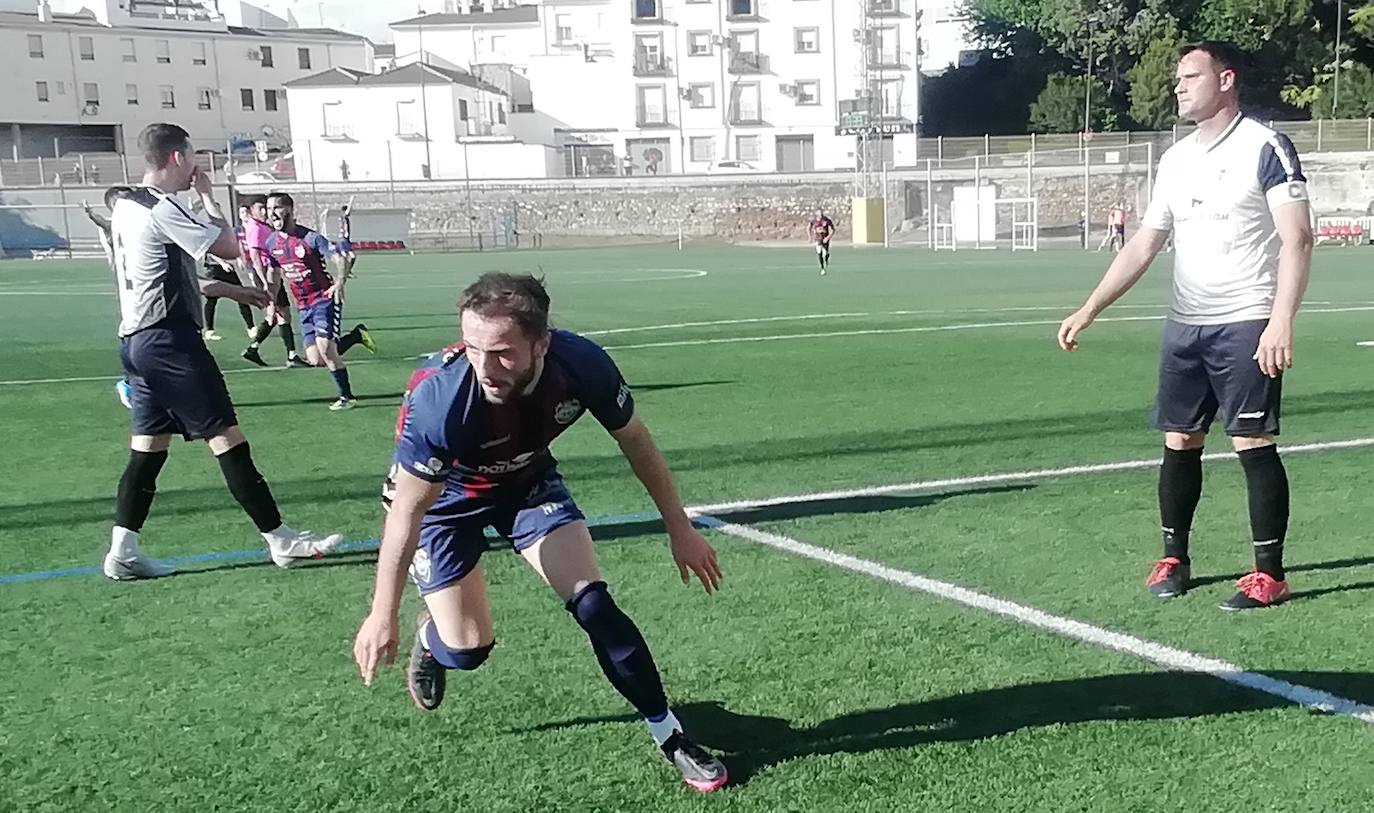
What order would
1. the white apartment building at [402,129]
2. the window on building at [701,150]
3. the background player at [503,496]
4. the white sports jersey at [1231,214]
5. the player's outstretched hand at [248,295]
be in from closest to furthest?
the background player at [503,496], the white sports jersey at [1231,214], the player's outstretched hand at [248,295], the white apartment building at [402,129], the window on building at [701,150]

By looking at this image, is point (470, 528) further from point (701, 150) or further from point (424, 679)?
point (701, 150)

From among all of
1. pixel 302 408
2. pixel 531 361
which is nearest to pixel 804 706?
pixel 531 361

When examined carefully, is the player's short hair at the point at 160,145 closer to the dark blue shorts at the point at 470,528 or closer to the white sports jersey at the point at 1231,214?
the dark blue shorts at the point at 470,528

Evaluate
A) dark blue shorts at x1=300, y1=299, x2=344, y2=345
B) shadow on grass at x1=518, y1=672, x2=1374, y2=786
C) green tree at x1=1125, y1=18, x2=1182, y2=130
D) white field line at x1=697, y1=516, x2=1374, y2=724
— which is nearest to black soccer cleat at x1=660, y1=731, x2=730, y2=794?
shadow on grass at x1=518, y1=672, x2=1374, y2=786

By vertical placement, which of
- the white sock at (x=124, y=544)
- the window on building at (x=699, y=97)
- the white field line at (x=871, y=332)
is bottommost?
the white field line at (x=871, y=332)

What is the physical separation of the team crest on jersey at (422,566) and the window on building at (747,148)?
7433 cm

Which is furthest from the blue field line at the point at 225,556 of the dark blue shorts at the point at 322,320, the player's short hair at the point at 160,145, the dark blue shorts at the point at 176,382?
the dark blue shorts at the point at 322,320

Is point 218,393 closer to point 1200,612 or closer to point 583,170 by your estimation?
point 1200,612

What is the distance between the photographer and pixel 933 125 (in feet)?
268

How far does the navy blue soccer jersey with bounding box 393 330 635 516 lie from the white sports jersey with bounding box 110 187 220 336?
114 inches

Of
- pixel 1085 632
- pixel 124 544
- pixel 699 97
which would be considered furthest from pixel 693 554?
pixel 699 97

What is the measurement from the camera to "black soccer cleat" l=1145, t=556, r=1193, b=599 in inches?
219

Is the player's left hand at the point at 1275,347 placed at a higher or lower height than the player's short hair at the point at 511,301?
lower

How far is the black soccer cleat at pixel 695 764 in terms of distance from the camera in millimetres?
3857
